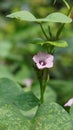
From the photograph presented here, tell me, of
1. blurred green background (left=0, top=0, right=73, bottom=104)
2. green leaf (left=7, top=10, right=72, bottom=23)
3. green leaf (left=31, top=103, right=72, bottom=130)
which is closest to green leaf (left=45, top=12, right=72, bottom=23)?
green leaf (left=7, top=10, right=72, bottom=23)

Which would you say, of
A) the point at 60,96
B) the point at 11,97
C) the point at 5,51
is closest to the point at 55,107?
the point at 11,97

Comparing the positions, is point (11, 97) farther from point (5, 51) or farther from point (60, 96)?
point (5, 51)

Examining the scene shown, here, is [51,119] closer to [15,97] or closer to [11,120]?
[11,120]

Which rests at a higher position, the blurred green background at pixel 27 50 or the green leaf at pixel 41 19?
the green leaf at pixel 41 19

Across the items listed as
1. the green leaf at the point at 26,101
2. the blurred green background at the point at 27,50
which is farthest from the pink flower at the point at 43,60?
the blurred green background at the point at 27,50

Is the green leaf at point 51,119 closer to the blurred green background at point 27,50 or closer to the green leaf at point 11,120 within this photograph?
the green leaf at point 11,120

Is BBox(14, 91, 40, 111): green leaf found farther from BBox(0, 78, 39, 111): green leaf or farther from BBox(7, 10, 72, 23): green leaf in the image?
BBox(7, 10, 72, 23): green leaf
